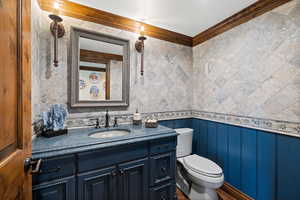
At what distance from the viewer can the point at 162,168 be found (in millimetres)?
1308

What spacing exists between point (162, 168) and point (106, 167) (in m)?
0.56

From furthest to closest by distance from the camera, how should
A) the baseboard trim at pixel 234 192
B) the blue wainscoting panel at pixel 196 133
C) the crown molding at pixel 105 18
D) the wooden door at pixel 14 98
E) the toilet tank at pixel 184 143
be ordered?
the blue wainscoting panel at pixel 196 133
the toilet tank at pixel 184 143
the baseboard trim at pixel 234 192
the crown molding at pixel 105 18
the wooden door at pixel 14 98

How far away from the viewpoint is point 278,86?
49.3 inches

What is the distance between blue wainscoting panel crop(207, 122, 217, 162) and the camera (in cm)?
184

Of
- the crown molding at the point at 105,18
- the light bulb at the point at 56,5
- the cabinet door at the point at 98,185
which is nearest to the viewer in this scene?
the cabinet door at the point at 98,185

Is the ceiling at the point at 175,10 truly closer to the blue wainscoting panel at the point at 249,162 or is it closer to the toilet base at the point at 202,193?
the blue wainscoting panel at the point at 249,162

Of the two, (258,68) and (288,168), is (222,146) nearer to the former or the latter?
(288,168)

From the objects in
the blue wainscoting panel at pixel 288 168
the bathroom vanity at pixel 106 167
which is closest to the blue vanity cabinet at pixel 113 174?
the bathroom vanity at pixel 106 167

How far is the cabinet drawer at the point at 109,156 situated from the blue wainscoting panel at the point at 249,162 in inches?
45.8

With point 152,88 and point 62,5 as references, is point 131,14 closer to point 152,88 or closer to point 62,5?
point 62,5

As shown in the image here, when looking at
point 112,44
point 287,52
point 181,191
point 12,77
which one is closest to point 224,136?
point 181,191

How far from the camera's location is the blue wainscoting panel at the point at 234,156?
5.13 feet

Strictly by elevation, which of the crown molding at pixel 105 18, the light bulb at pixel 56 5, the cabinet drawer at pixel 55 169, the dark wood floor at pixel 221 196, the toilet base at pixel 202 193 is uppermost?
the crown molding at pixel 105 18

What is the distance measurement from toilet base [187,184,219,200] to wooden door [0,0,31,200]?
1.53m
